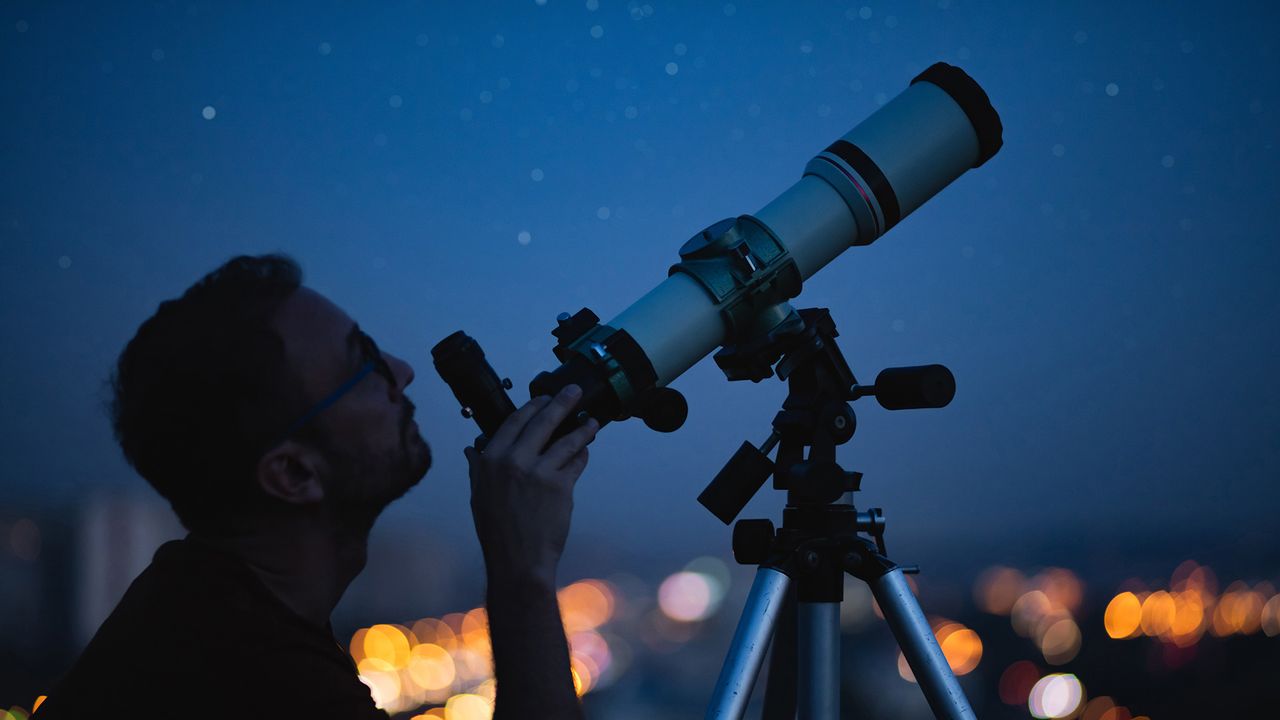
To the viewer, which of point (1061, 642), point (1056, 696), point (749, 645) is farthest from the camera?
point (1061, 642)

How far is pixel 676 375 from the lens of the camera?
1.68m

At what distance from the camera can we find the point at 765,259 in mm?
1710

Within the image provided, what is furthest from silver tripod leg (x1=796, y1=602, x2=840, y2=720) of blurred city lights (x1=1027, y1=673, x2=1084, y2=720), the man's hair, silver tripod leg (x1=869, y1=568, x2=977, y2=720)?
blurred city lights (x1=1027, y1=673, x2=1084, y2=720)

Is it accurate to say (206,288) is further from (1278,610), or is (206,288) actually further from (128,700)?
(1278,610)

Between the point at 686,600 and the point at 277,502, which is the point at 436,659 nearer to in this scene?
the point at 686,600

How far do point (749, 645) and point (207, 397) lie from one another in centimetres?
94

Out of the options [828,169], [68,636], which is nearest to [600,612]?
[68,636]

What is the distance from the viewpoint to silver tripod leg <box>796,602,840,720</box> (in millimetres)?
1611

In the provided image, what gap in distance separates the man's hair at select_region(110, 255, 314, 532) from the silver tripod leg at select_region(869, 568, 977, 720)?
1073mm

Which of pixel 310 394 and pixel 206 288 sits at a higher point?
pixel 206 288

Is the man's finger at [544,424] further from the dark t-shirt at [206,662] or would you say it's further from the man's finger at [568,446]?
the dark t-shirt at [206,662]

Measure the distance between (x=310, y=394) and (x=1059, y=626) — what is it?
5346cm

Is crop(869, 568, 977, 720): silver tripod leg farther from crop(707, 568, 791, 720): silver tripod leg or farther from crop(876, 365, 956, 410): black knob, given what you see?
crop(876, 365, 956, 410): black knob

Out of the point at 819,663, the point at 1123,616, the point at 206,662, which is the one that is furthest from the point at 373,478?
the point at 1123,616
